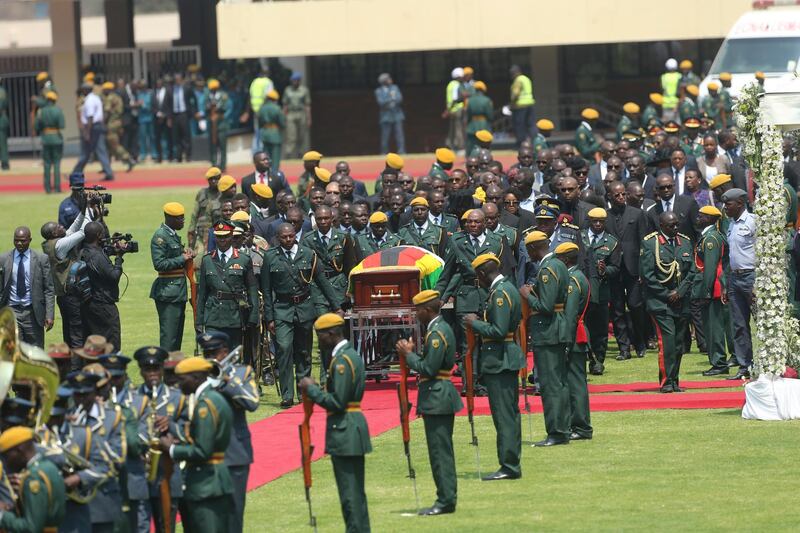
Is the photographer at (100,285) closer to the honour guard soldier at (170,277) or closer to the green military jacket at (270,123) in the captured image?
the honour guard soldier at (170,277)

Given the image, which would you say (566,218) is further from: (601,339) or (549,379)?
(549,379)

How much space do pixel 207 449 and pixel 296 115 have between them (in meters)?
29.4

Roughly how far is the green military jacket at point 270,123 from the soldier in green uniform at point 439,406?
21.5 m

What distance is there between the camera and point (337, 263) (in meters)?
19.6

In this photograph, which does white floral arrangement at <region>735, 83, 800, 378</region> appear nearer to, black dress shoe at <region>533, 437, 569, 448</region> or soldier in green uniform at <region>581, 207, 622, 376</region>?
black dress shoe at <region>533, 437, 569, 448</region>

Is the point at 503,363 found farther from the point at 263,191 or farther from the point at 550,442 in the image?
the point at 263,191

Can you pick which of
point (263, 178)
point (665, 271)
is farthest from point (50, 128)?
point (665, 271)

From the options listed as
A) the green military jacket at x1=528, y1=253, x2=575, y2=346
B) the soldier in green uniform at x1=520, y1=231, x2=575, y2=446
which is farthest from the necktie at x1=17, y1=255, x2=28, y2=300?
the green military jacket at x1=528, y1=253, x2=575, y2=346

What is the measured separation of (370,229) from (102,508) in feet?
31.3

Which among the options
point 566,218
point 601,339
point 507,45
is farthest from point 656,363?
point 507,45

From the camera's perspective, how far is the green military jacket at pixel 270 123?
1377 inches

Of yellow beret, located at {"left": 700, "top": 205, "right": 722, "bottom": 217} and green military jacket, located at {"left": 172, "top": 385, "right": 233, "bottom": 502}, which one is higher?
yellow beret, located at {"left": 700, "top": 205, "right": 722, "bottom": 217}

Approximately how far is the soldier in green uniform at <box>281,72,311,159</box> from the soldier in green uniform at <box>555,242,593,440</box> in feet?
77.6

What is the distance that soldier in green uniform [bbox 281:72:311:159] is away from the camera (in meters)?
40.1
